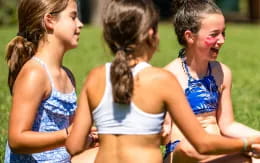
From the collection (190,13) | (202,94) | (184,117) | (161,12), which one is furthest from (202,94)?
(161,12)

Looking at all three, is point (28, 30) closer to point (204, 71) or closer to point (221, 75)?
point (204, 71)

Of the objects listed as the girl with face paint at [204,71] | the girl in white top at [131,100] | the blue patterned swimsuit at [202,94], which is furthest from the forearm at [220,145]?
the blue patterned swimsuit at [202,94]

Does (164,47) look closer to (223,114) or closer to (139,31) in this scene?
(223,114)

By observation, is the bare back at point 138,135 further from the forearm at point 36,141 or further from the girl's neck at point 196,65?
the girl's neck at point 196,65

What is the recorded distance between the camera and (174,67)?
15.8 feet

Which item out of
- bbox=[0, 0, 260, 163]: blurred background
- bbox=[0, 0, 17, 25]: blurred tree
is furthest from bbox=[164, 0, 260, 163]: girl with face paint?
bbox=[0, 0, 17, 25]: blurred tree

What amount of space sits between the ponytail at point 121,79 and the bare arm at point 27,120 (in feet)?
1.85

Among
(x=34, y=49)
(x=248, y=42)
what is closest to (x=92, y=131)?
(x=34, y=49)

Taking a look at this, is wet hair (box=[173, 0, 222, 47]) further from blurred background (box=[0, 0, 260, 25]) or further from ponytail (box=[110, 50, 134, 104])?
blurred background (box=[0, 0, 260, 25])

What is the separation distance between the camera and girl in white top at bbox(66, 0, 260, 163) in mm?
3607

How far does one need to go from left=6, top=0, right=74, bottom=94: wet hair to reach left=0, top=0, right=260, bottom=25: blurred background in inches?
895

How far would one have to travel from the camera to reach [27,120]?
157 inches

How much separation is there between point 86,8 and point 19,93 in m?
29.7

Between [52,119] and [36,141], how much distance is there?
0.32 metres
